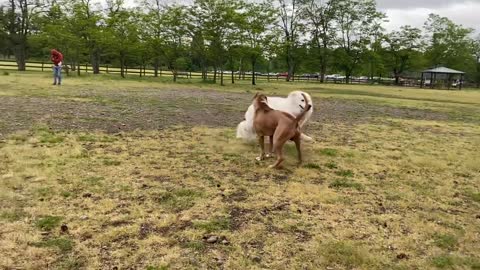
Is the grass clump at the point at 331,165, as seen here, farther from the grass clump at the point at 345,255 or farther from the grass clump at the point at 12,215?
the grass clump at the point at 12,215

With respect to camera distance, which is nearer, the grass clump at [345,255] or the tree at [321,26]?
the grass clump at [345,255]

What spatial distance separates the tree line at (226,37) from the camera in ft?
81.4

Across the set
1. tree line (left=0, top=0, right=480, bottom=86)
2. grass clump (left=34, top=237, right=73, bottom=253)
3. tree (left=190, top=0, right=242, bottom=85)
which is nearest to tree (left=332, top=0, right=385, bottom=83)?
tree line (left=0, top=0, right=480, bottom=86)

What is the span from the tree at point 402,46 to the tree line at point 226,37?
110mm

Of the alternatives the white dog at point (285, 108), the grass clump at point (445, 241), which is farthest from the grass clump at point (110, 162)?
the grass clump at point (445, 241)

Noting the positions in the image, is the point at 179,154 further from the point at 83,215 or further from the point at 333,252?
the point at 333,252

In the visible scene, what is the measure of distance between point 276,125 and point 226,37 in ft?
65.1

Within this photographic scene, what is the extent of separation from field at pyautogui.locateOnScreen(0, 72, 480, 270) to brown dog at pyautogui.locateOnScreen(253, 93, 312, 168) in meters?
0.36

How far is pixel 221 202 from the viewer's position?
4055mm

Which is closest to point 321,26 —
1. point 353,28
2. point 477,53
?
point 353,28

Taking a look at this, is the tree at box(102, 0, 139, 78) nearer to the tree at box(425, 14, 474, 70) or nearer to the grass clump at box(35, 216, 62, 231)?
the grass clump at box(35, 216, 62, 231)

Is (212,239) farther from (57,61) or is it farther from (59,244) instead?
(57,61)

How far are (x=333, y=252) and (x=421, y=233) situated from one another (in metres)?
1.02

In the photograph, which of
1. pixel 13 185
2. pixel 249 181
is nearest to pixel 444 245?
pixel 249 181
